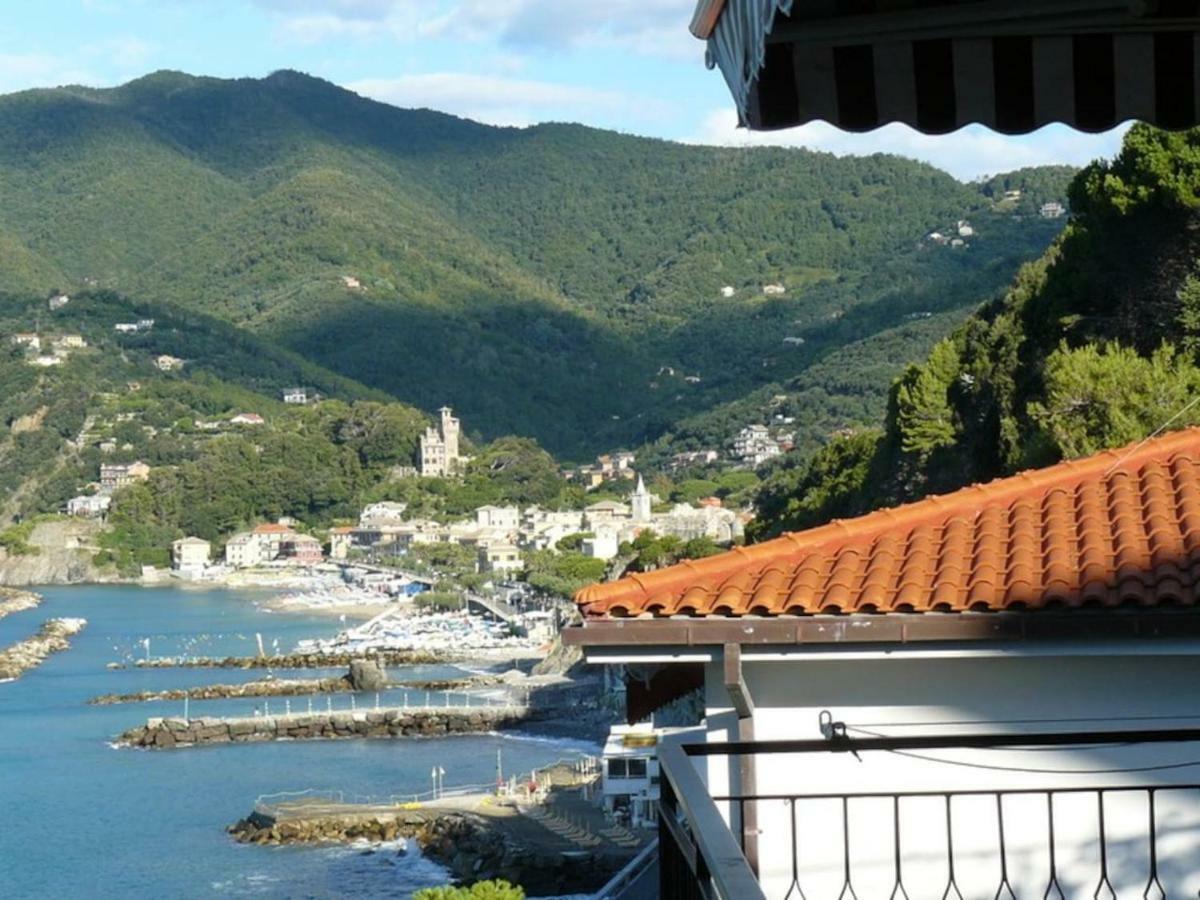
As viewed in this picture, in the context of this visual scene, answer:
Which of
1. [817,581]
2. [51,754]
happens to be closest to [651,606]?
[817,581]

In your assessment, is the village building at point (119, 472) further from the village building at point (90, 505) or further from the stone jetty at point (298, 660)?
the stone jetty at point (298, 660)

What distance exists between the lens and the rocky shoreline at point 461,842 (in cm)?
2880

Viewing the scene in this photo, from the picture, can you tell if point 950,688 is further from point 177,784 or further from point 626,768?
point 177,784

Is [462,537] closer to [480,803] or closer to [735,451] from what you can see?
[735,451]

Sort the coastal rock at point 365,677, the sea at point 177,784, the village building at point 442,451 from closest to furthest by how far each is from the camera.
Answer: the sea at point 177,784 → the coastal rock at point 365,677 → the village building at point 442,451

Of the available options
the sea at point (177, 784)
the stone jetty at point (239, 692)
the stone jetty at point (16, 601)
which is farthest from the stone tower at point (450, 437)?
the stone jetty at point (239, 692)

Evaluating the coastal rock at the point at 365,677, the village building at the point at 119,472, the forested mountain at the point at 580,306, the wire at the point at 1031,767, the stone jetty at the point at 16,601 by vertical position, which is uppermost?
the forested mountain at the point at 580,306

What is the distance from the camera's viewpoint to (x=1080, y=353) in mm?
20297

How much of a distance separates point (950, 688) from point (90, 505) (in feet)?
417

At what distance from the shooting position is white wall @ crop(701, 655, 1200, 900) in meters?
4.45

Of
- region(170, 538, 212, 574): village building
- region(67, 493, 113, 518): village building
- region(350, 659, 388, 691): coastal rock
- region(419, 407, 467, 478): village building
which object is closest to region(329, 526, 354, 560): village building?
region(170, 538, 212, 574): village building

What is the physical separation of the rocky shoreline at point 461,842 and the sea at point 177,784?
0.42m

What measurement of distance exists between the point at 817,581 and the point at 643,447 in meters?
149

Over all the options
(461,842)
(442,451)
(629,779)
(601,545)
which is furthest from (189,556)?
(629,779)
